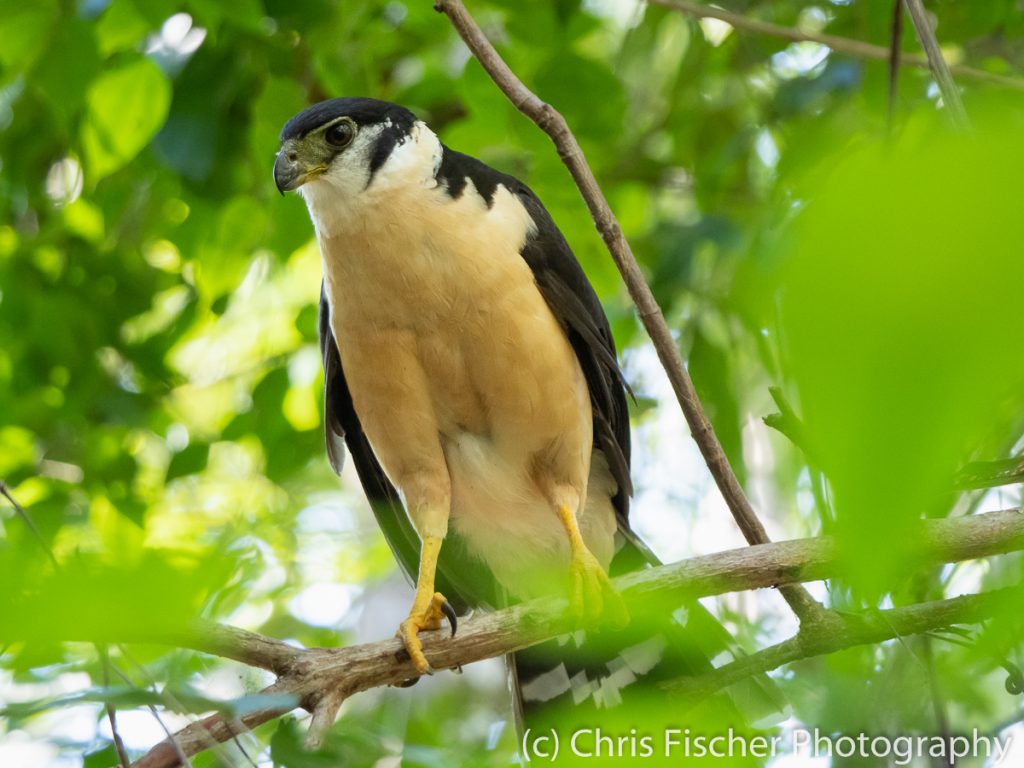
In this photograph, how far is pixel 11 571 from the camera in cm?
95

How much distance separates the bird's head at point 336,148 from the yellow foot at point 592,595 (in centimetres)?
121

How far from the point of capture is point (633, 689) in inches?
126

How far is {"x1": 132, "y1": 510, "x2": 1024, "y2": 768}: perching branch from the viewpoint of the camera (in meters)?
2.18

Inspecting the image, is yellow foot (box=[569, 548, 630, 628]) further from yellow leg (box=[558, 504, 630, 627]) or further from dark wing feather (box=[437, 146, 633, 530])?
dark wing feather (box=[437, 146, 633, 530])

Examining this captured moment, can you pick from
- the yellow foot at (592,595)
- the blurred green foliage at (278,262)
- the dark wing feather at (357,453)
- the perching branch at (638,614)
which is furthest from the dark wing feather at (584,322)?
the perching branch at (638,614)

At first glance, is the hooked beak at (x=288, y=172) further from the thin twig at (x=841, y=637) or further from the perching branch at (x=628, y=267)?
the thin twig at (x=841, y=637)

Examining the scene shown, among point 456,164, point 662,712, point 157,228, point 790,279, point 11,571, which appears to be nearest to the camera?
point 790,279

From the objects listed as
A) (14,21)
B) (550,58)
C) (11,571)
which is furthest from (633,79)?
(11,571)

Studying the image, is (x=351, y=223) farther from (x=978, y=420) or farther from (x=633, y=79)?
(x=978, y=420)

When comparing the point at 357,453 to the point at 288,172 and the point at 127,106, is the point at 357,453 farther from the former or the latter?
the point at 127,106

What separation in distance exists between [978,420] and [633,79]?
4.61m

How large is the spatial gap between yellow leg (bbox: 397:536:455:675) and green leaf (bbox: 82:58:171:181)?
1.58m

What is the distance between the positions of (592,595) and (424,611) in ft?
1.44

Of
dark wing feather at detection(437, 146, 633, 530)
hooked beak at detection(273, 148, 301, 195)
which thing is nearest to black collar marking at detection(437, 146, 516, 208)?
dark wing feather at detection(437, 146, 633, 530)
